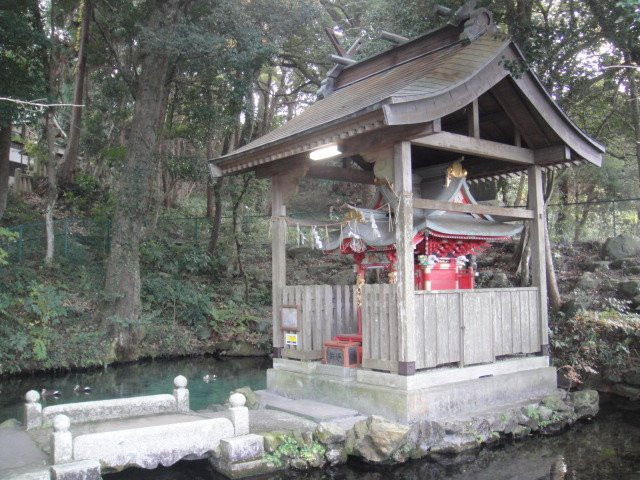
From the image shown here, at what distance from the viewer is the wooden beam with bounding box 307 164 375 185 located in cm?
1025

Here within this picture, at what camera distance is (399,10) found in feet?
48.3

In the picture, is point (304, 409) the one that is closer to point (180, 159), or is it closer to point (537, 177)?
point (537, 177)

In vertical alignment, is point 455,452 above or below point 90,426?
below

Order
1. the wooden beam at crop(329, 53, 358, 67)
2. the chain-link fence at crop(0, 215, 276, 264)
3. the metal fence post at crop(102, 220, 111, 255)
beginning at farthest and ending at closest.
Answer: the metal fence post at crop(102, 220, 111, 255), the chain-link fence at crop(0, 215, 276, 264), the wooden beam at crop(329, 53, 358, 67)

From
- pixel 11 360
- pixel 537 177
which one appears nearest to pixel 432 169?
pixel 537 177

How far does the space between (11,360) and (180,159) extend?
8000mm

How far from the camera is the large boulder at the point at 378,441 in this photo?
672cm

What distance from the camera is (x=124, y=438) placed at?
596 cm

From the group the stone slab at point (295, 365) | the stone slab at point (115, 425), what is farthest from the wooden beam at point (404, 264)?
the stone slab at point (115, 425)

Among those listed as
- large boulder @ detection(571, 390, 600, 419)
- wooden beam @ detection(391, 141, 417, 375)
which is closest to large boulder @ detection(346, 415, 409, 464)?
wooden beam @ detection(391, 141, 417, 375)

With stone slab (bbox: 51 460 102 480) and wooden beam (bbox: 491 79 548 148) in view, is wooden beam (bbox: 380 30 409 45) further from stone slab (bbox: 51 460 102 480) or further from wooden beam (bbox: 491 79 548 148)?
stone slab (bbox: 51 460 102 480)

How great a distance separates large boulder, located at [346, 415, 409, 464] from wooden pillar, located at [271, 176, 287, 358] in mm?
2992

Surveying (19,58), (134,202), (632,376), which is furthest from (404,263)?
(19,58)

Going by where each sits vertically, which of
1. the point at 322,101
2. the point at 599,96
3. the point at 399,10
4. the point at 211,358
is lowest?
the point at 211,358
